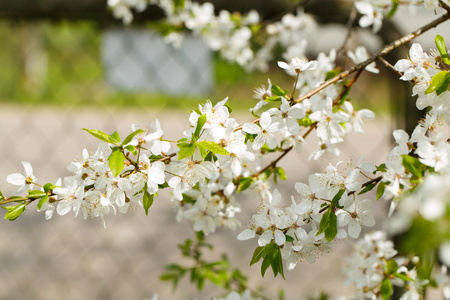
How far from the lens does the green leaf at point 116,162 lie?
19.5 inches

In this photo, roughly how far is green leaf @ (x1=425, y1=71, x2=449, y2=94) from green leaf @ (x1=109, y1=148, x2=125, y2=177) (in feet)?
1.14

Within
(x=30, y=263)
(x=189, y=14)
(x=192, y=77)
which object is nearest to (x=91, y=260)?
(x=30, y=263)

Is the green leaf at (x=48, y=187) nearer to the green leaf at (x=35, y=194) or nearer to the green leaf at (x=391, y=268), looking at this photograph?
the green leaf at (x=35, y=194)

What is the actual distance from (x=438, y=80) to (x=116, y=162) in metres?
0.36

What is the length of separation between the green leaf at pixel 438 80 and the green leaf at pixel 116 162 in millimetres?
348

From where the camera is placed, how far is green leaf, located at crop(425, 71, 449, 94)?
0.53 meters

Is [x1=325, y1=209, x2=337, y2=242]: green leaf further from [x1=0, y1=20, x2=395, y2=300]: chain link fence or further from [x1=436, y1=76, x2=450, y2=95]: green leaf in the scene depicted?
[x1=0, y1=20, x2=395, y2=300]: chain link fence

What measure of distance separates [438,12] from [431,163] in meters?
0.38

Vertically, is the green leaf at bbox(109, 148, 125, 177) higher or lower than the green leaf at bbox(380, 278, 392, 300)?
higher

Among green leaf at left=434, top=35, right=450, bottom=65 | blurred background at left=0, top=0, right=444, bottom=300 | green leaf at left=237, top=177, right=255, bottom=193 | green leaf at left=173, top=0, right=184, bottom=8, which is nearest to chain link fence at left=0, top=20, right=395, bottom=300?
blurred background at left=0, top=0, right=444, bottom=300

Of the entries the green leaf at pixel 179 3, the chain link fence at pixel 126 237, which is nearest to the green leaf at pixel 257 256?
the chain link fence at pixel 126 237

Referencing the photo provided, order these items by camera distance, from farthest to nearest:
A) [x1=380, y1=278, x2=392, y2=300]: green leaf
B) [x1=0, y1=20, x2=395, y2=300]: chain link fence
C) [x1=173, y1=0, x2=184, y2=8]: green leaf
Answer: [x1=0, y1=20, x2=395, y2=300]: chain link fence → [x1=173, y1=0, x2=184, y2=8]: green leaf → [x1=380, y1=278, x2=392, y2=300]: green leaf

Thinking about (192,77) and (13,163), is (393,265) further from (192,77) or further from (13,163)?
(13,163)

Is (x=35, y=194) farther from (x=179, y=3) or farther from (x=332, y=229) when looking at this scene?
(x=179, y=3)
